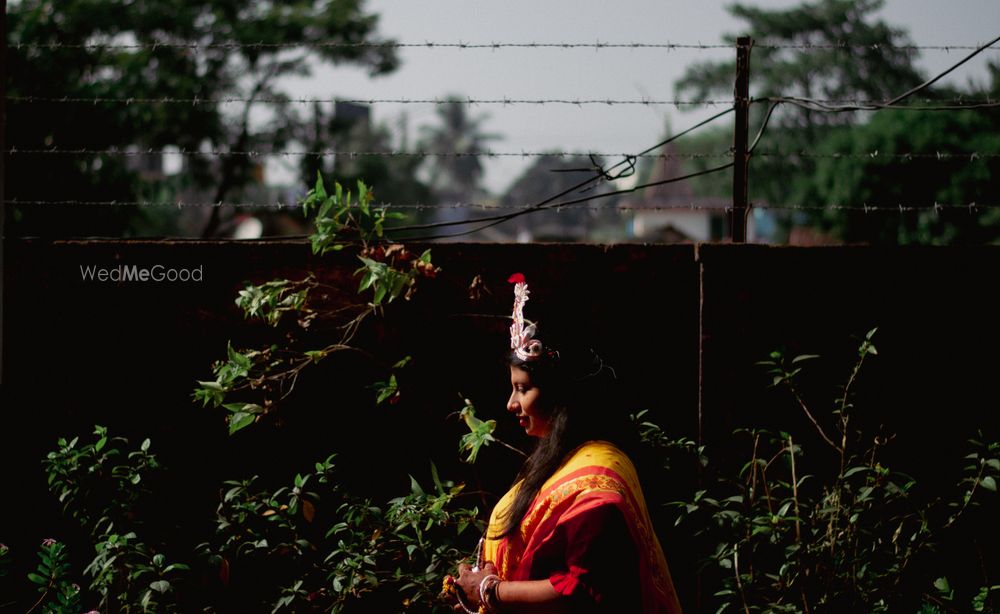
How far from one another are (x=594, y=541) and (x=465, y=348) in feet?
4.31

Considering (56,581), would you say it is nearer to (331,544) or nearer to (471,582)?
(331,544)

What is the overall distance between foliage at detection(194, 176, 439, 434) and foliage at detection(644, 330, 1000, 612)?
1.07 m

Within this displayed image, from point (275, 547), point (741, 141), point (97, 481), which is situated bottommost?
point (275, 547)

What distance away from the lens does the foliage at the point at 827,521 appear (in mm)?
3115

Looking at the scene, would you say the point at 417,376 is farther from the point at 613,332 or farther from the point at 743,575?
the point at 743,575

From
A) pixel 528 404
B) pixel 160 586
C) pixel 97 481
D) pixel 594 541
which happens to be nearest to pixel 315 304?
pixel 97 481

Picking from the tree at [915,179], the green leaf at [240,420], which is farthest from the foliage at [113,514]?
the tree at [915,179]

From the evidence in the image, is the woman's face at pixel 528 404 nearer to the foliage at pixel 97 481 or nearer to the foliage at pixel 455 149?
the foliage at pixel 97 481

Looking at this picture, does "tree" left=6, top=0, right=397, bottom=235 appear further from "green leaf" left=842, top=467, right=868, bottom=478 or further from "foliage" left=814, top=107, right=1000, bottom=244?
"foliage" left=814, top=107, right=1000, bottom=244

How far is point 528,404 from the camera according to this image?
2631 millimetres

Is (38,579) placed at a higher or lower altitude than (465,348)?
lower

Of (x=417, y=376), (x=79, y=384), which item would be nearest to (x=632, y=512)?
(x=417, y=376)

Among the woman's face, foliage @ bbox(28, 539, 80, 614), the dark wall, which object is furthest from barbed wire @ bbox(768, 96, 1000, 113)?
foliage @ bbox(28, 539, 80, 614)

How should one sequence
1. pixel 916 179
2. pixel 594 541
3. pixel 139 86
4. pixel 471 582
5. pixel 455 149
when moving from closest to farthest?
pixel 594 541 → pixel 471 582 → pixel 139 86 → pixel 916 179 → pixel 455 149
